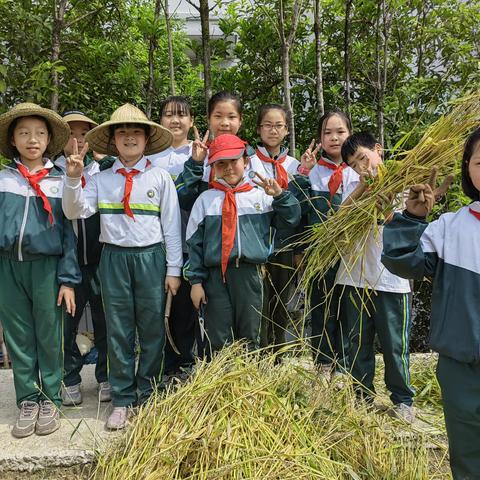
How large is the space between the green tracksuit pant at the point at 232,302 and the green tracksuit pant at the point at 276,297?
0.18 m

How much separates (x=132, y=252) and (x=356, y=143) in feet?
5.10

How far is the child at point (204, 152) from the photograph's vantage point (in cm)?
333

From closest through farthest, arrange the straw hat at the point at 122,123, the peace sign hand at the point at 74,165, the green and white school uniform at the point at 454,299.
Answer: the green and white school uniform at the point at 454,299
the peace sign hand at the point at 74,165
the straw hat at the point at 122,123

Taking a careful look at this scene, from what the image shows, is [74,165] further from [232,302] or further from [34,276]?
[232,302]

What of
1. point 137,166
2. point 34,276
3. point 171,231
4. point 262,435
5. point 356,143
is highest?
point 356,143

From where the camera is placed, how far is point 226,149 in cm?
313

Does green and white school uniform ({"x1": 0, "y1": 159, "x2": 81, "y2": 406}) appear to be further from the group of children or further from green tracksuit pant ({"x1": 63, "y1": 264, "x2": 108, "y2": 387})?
green tracksuit pant ({"x1": 63, "y1": 264, "x2": 108, "y2": 387})

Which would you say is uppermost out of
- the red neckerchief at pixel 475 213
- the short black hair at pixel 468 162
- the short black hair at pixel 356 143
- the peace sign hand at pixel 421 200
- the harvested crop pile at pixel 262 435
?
the short black hair at pixel 356 143

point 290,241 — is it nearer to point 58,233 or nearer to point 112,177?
point 112,177

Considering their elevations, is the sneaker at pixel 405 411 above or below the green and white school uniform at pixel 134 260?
below

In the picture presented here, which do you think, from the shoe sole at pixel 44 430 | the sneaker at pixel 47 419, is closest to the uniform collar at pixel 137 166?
the sneaker at pixel 47 419

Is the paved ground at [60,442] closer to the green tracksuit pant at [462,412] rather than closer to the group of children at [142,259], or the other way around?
the group of children at [142,259]

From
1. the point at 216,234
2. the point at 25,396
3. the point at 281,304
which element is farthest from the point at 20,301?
the point at 281,304

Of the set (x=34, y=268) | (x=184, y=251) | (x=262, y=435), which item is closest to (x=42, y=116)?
(x=34, y=268)
